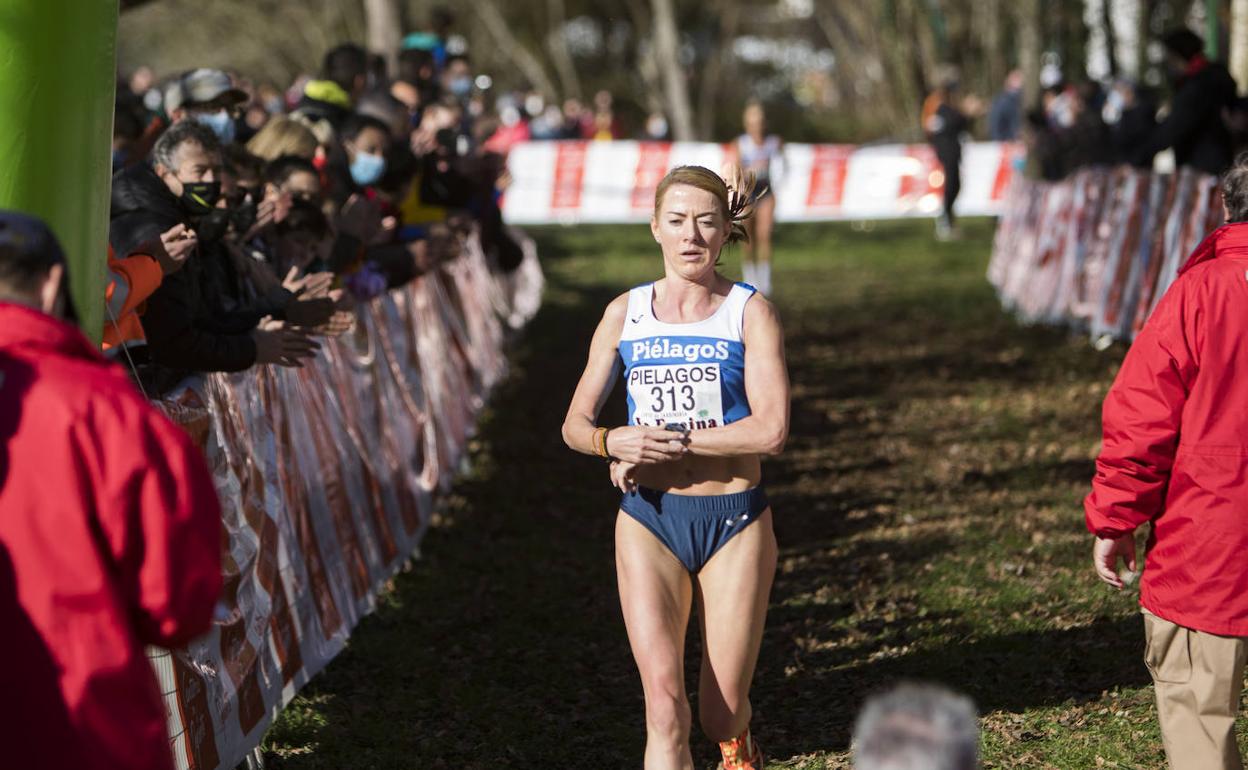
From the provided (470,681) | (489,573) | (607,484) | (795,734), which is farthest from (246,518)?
(607,484)

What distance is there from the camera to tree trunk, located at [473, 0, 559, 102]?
2247 inches

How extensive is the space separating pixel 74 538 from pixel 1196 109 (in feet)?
39.7

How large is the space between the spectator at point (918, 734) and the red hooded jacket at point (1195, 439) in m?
2.18

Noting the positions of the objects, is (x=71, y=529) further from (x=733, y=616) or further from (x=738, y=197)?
(x=738, y=197)

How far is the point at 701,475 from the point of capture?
5.21 m

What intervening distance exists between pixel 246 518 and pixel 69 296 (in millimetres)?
3173

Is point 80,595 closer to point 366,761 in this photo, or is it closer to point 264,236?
point 366,761

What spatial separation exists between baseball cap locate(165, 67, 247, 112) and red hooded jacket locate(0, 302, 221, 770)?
5535 millimetres

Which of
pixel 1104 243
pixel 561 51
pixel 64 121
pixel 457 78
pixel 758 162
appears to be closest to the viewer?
pixel 64 121

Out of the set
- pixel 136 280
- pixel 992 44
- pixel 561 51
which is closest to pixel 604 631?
pixel 136 280

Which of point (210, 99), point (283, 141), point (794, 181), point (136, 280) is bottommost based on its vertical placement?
point (794, 181)

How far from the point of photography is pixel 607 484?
11203 mm

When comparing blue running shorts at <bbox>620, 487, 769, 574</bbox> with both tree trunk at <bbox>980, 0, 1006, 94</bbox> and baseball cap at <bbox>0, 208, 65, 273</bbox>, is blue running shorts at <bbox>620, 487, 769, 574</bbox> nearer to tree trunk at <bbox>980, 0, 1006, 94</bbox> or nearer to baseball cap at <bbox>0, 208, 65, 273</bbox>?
baseball cap at <bbox>0, 208, 65, 273</bbox>

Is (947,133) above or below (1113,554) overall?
above
